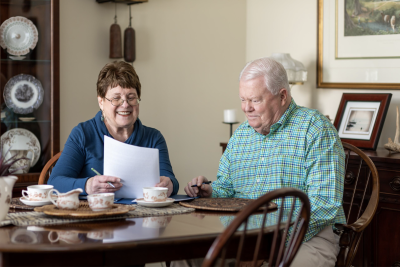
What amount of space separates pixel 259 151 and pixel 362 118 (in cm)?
125

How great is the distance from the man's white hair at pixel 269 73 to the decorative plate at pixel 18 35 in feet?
4.69

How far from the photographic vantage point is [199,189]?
1915mm

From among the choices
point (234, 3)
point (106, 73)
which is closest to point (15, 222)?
point (106, 73)

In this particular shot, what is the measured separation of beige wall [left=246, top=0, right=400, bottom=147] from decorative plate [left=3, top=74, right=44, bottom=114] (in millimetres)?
1845

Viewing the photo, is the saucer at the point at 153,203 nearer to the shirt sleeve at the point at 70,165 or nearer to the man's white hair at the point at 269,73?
the shirt sleeve at the point at 70,165

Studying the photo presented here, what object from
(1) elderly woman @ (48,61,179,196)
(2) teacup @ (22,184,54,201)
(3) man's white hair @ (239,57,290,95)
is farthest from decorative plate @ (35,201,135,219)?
(3) man's white hair @ (239,57,290,95)


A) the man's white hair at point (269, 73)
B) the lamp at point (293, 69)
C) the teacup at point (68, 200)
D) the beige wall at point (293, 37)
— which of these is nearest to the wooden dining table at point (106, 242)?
the teacup at point (68, 200)

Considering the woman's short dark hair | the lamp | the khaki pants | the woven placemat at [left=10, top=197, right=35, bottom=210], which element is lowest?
the khaki pants

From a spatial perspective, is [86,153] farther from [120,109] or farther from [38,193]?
[38,193]

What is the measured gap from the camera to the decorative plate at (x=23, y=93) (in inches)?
106

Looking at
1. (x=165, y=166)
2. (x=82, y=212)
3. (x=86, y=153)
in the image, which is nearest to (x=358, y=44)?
(x=165, y=166)

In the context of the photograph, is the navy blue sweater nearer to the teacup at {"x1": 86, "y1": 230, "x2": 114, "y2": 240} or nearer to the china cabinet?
the teacup at {"x1": 86, "y1": 230, "x2": 114, "y2": 240}

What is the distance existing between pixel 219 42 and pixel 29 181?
1864 millimetres

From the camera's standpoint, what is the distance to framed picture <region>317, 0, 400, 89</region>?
3.01 m
